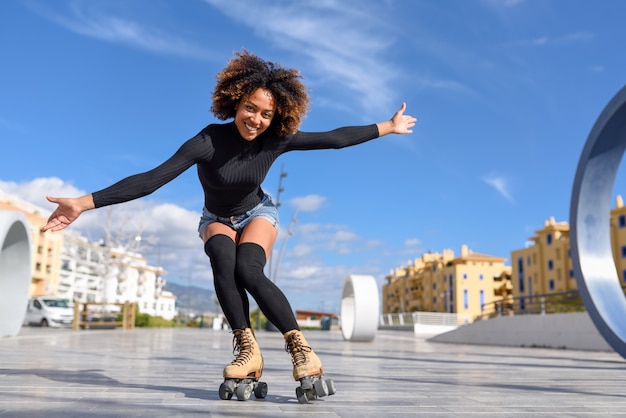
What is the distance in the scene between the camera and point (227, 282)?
325cm

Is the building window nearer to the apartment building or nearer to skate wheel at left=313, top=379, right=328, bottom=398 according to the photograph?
the apartment building

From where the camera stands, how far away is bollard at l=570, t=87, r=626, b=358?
6.83 metres

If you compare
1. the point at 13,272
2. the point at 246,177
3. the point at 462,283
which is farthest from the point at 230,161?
the point at 462,283

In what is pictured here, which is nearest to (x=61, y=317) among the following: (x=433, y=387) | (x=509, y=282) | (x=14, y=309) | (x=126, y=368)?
(x=14, y=309)

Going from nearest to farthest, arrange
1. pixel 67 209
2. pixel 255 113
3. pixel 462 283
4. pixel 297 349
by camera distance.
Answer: pixel 67 209, pixel 297 349, pixel 255 113, pixel 462 283

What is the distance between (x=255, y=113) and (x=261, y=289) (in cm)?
97

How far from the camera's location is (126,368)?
5.12 meters

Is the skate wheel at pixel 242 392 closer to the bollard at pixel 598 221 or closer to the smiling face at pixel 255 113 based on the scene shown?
the smiling face at pixel 255 113

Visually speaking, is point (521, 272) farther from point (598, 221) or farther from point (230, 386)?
point (230, 386)

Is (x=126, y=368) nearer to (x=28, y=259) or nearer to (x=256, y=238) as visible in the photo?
(x=256, y=238)

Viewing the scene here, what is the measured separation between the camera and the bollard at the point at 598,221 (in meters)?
6.83

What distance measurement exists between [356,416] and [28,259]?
989 centimetres

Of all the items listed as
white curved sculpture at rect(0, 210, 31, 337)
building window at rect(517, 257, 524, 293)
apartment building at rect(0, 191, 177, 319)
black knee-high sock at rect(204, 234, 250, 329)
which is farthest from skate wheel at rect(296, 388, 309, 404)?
building window at rect(517, 257, 524, 293)

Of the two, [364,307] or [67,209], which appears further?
[364,307]
